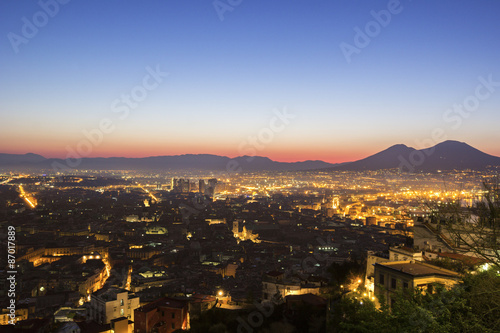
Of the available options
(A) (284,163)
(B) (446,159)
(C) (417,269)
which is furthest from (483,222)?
(A) (284,163)

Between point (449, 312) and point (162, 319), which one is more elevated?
point (449, 312)

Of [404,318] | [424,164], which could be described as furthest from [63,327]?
[424,164]

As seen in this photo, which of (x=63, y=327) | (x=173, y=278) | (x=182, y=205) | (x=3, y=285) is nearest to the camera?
(x=63, y=327)

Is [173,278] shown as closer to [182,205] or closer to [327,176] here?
[182,205]

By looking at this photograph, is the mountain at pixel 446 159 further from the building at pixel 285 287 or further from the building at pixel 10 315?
the building at pixel 10 315

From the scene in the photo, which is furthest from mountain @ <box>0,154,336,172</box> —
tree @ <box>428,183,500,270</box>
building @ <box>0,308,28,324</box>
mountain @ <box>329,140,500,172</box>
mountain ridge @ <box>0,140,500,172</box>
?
tree @ <box>428,183,500,270</box>

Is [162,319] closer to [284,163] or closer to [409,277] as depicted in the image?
[409,277]

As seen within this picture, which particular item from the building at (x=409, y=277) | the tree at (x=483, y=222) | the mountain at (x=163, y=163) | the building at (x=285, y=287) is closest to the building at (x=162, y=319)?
the building at (x=285, y=287)
